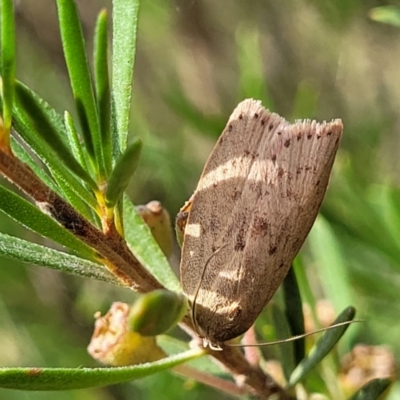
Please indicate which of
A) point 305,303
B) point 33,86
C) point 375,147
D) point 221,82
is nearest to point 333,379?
point 305,303

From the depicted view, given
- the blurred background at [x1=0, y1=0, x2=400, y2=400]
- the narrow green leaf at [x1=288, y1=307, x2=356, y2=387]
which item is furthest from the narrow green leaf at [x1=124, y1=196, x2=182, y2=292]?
the blurred background at [x1=0, y1=0, x2=400, y2=400]

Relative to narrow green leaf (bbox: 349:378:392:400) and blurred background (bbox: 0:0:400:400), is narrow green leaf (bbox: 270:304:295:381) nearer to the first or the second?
narrow green leaf (bbox: 349:378:392:400)

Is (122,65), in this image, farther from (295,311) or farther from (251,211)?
(295,311)

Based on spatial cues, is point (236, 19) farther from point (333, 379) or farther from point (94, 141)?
point (94, 141)

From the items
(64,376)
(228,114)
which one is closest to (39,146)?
(64,376)

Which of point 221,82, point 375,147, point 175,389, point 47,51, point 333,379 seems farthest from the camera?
point 221,82

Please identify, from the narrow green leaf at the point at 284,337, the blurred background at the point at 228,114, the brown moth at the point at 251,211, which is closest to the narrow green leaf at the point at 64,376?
the brown moth at the point at 251,211
